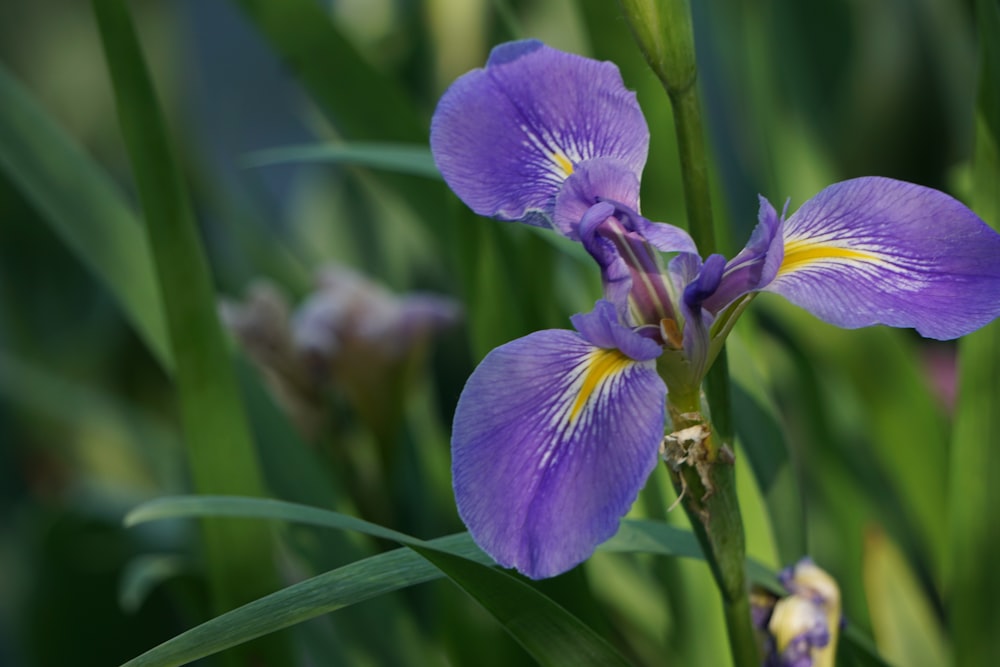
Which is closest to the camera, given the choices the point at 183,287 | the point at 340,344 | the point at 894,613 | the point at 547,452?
the point at 547,452

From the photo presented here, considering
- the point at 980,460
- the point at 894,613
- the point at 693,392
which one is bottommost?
the point at 894,613

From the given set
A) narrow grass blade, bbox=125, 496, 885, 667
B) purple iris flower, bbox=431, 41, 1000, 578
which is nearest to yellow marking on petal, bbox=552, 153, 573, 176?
purple iris flower, bbox=431, 41, 1000, 578

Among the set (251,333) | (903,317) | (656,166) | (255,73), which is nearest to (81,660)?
(251,333)

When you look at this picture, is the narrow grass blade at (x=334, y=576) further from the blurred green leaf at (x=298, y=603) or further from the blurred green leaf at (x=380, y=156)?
the blurred green leaf at (x=380, y=156)

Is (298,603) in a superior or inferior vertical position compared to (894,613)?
superior

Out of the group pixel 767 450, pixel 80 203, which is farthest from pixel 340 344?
pixel 767 450

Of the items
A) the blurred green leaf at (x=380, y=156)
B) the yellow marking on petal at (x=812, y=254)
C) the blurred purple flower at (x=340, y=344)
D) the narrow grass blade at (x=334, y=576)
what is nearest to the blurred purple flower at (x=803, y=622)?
the narrow grass blade at (x=334, y=576)

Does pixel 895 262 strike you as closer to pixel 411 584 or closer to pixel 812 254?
pixel 812 254
